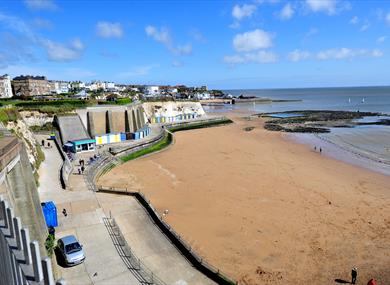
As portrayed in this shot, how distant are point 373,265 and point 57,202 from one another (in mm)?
17639

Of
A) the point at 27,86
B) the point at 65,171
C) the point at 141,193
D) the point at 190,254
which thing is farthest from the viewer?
the point at 27,86

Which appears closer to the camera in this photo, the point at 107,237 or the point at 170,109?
the point at 107,237

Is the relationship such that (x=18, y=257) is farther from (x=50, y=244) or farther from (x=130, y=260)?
(x=50, y=244)

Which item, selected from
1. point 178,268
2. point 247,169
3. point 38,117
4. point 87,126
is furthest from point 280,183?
point 38,117

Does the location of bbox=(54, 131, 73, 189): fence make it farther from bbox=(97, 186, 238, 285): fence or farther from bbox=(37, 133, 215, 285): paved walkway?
bbox=(97, 186, 238, 285): fence

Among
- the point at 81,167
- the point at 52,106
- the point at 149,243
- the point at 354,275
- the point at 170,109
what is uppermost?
the point at 52,106

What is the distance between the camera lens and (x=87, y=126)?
39.9 meters

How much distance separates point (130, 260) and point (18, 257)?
10.9 meters

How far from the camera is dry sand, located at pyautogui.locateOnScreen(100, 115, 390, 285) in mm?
14625

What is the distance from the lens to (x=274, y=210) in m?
20.4

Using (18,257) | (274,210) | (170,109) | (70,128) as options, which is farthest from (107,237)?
(170,109)

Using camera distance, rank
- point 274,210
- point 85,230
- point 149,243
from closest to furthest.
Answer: point 149,243, point 85,230, point 274,210

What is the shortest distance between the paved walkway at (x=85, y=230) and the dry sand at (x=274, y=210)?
4266 mm

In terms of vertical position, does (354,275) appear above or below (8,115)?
below
